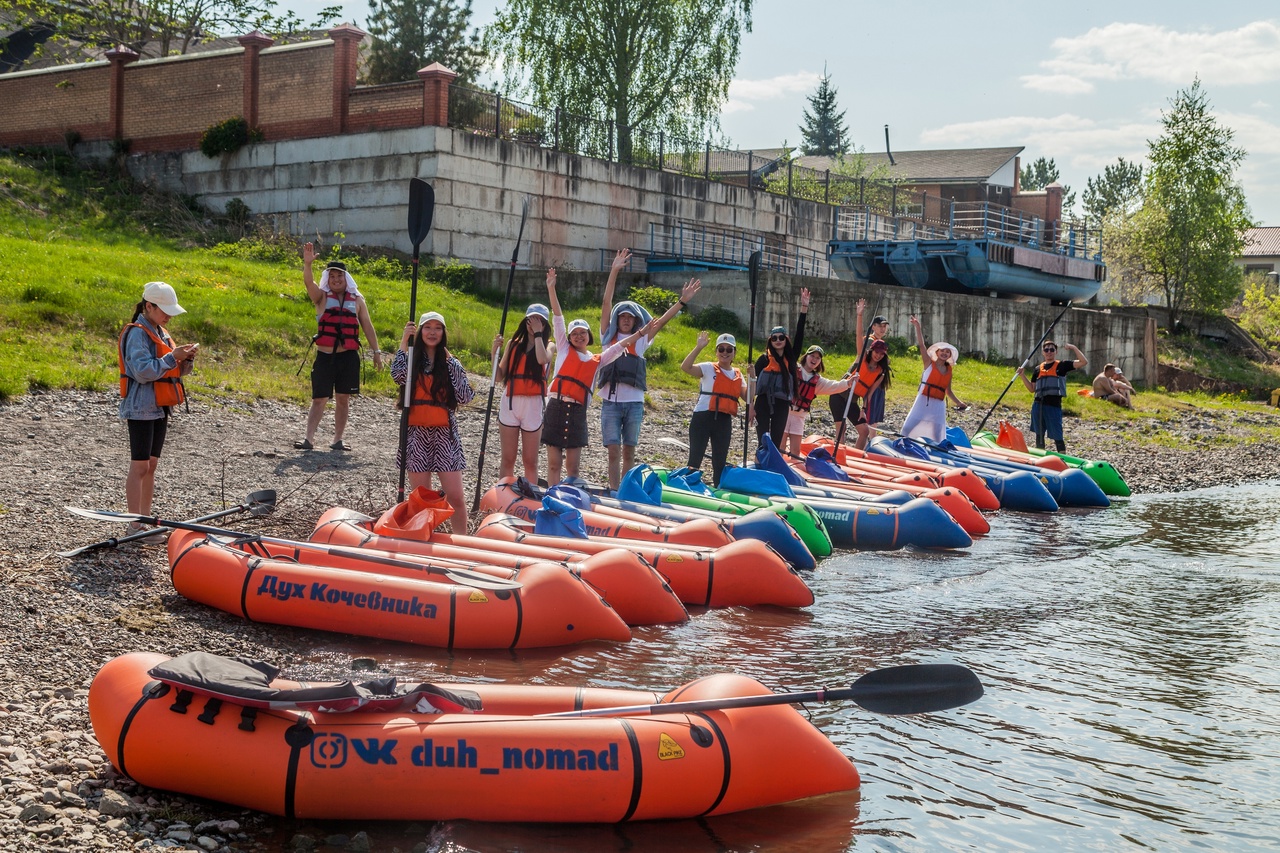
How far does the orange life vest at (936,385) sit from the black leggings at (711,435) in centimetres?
359

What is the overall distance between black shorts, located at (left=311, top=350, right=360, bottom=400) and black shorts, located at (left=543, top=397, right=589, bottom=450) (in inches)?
92.3

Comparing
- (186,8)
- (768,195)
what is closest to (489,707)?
(768,195)

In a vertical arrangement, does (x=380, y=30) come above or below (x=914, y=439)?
above

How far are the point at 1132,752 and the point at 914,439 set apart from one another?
7.63m

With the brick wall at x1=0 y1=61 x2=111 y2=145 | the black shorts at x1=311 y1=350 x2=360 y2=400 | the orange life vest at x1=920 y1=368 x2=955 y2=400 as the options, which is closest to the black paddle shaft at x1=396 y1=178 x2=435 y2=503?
the black shorts at x1=311 y1=350 x2=360 y2=400

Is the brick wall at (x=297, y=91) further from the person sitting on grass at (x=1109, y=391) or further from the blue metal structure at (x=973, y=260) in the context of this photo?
the person sitting on grass at (x=1109, y=391)

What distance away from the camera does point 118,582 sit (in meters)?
6.31

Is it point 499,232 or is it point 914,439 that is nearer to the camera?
point 914,439

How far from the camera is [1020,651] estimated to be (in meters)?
6.95

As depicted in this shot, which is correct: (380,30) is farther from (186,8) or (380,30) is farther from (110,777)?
(110,777)

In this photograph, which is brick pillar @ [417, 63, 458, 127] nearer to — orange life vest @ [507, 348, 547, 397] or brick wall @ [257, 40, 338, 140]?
brick wall @ [257, 40, 338, 140]

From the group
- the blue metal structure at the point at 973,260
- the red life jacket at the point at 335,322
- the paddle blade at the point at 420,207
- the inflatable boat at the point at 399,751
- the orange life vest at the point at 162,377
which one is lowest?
the inflatable boat at the point at 399,751

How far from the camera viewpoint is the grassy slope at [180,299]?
11.6 metres

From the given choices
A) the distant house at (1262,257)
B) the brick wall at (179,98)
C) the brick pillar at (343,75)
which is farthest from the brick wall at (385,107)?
the distant house at (1262,257)
